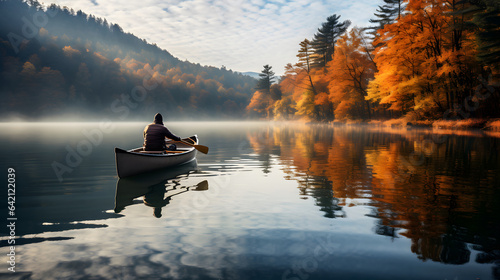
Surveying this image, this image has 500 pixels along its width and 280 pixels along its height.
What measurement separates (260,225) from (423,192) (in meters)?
4.96

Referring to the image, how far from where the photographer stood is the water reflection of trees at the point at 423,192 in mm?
4941

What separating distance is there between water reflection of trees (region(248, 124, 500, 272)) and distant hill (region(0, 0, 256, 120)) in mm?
103341

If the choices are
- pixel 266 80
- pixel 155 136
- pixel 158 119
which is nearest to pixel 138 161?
pixel 155 136

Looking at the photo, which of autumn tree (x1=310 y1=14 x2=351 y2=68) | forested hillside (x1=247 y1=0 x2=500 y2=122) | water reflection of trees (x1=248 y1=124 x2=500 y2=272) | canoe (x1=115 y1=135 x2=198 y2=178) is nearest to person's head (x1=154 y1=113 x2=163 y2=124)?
canoe (x1=115 y1=135 x2=198 y2=178)

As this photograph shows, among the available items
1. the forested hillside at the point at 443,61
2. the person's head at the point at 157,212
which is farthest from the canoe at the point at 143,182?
the forested hillside at the point at 443,61

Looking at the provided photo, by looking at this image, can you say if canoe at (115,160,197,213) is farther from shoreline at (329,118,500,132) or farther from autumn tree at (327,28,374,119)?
autumn tree at (327,28,374,119)

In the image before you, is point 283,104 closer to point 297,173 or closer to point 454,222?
point 297,173

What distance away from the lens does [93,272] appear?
13.3 feet

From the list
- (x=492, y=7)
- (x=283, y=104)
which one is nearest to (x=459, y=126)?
(x=492, y=7)

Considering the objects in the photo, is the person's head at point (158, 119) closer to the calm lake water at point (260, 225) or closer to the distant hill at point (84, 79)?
the calm lake water at point (260, 225)

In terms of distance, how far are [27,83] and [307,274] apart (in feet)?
377

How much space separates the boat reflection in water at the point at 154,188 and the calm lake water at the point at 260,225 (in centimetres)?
3

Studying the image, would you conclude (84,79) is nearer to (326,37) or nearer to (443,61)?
(326,37)

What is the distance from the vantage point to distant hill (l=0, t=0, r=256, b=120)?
314 ft
